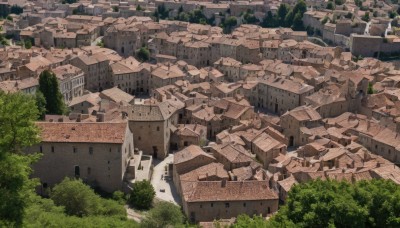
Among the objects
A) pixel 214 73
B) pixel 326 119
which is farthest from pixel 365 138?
pixel 214 73

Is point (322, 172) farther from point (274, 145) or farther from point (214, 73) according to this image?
point (214, 73)

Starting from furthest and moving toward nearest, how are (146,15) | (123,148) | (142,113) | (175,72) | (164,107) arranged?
1. (146,15)
2. (175,72)
3. (164,107)
4. (142,113)
5. (123,148)

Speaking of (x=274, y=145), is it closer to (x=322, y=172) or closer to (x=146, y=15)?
(x=322, y=172)

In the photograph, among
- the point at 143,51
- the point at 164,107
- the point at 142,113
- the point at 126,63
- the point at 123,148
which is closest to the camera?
the point at 123,148

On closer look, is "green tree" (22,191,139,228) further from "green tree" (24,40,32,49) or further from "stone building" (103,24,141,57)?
"stone building" (103,24,141,57)

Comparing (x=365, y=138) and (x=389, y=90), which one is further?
Answer: (x=389, y=90)

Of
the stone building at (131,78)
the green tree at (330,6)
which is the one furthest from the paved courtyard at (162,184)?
the green tree at (330,6)

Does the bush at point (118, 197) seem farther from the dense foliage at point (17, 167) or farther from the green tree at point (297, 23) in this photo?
the green tree at point (297, 23)
